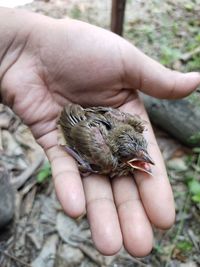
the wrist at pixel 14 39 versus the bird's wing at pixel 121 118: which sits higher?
the wrist at pixel 14 39

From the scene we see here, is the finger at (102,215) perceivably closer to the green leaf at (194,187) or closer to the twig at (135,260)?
the twig at (135,260)

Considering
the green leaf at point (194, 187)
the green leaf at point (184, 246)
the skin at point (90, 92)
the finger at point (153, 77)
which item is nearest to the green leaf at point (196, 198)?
the green leaf at point (194, 187)

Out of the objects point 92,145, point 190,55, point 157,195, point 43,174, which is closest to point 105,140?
point 92,145

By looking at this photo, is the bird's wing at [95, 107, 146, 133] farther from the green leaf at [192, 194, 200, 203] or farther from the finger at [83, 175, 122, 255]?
the green leaf at [192, 194, 200, 203]

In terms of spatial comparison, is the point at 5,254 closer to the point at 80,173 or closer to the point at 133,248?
the point at 80,173

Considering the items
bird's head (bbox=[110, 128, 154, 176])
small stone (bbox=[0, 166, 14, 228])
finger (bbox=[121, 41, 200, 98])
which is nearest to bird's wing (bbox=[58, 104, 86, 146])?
bird's head (bbox=[110, 128, 154, 176])

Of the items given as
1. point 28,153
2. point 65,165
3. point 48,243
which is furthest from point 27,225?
point 65,165

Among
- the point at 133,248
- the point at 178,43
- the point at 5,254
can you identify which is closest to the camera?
the point at 133,248
